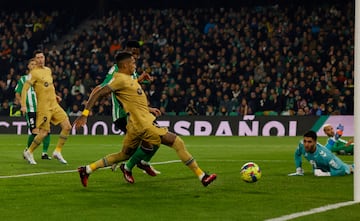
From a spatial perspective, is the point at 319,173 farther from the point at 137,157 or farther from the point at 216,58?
the point at 216,58

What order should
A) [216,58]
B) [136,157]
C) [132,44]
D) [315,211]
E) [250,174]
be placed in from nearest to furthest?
1. [315,211]
2. [250,174]
3. [136,157]
4. [132,44]
5. [216,58]

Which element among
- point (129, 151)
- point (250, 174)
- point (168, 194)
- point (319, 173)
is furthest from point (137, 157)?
point (319, 173)

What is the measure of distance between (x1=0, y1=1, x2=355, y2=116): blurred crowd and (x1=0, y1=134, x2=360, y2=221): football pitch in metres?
14.7

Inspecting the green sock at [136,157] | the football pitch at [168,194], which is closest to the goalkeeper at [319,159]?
the football pitch at [168,194]

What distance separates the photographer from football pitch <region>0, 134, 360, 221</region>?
345 inches

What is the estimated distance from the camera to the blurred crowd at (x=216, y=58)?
31.3m

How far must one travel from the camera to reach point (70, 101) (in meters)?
34.3

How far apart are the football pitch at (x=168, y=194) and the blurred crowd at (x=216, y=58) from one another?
1467 centimetres

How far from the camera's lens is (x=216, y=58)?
35062mm

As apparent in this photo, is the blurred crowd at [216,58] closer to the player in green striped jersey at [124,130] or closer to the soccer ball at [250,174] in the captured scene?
the player in green striped jersey at [124,130]

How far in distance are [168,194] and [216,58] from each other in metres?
24.6

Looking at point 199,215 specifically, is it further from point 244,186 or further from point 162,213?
point 244,186

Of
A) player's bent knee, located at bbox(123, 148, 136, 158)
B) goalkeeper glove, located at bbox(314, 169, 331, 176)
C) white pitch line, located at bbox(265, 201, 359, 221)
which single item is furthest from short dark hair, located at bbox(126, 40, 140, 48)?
white pitch line, located at bbox(265, 201, 359, 221)

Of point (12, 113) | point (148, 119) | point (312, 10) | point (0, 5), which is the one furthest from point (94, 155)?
point (0, 5)
